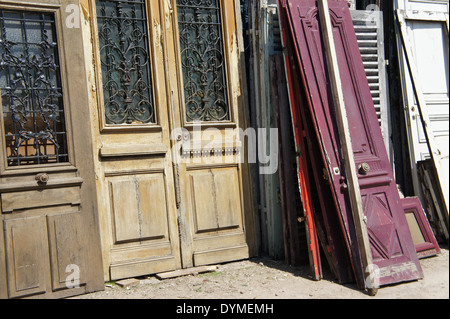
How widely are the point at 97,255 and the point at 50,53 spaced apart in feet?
5.58

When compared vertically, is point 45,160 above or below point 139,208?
above

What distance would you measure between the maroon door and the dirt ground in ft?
0.59

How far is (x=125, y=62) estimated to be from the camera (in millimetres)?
4508

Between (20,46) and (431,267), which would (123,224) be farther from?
(431,267)

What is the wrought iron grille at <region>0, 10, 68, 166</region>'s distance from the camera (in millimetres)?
3871

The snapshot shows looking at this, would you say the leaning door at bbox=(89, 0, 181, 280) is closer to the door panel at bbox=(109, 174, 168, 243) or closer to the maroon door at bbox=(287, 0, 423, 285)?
the door panel at bbox=(109, 174, 168, 243)

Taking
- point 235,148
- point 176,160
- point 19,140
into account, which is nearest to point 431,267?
point 235,148

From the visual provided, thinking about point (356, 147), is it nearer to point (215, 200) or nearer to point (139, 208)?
point (215, 200)

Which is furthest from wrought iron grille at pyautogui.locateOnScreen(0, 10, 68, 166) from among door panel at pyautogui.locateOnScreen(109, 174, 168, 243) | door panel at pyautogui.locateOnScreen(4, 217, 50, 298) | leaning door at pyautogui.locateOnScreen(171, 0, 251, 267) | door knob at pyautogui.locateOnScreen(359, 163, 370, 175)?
door knob at pyautogui.locateOnScreen(359, 163, 370, 175)

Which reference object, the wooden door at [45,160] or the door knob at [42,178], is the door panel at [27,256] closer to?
the wooden door at [45,160]

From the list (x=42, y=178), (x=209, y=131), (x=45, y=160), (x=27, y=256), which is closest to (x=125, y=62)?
(x=209, y=131)

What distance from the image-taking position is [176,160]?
4.68 meters

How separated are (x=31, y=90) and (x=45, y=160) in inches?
22.6

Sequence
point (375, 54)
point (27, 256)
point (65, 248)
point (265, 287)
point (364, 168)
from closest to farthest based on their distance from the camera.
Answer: point (27, 256) < point (65, 248) < point (265, 287) < point (364, 168) < point (375, 54)
